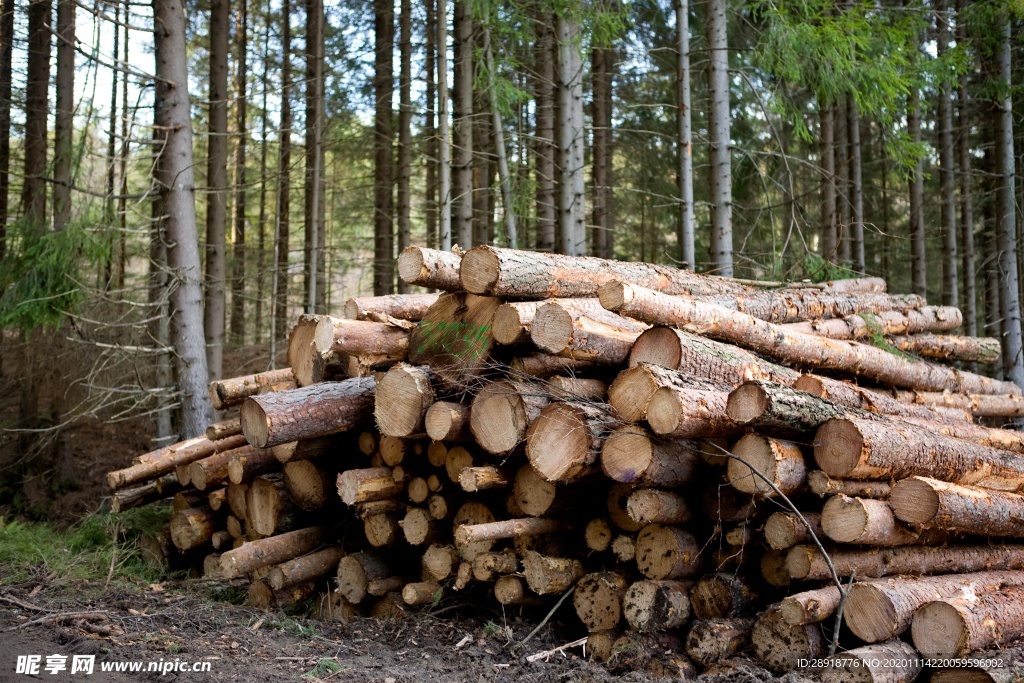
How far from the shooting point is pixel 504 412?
4.99 metres

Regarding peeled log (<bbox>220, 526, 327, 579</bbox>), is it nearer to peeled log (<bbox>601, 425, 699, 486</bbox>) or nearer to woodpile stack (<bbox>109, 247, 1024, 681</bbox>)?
woodpile stack (<bbox>109, 247, 1024, 681</bbox>)

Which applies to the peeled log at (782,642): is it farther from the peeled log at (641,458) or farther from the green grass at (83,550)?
the green grass at (83,550)

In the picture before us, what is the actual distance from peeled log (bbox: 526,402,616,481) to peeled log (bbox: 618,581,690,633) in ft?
2.59

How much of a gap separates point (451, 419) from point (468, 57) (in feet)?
25.9

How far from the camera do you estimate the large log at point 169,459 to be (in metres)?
7.17

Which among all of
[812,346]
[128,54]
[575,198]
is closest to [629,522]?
[812,346]

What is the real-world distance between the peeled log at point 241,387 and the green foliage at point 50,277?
2606mm

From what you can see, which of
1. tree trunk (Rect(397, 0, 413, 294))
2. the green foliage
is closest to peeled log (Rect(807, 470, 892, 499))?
the green foliage

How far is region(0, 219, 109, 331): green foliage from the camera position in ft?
28.4

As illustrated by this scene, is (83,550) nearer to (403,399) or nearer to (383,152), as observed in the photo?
(403,399)

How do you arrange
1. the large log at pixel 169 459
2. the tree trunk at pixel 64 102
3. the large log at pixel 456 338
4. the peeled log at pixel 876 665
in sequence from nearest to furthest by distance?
the peeled log at pixel 876 665 → the large log at pixel 456 338 → the large log at pixel 169 459 → the tree trunk at pixel 64 102

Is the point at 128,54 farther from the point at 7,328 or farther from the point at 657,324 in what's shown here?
the point at 657,324

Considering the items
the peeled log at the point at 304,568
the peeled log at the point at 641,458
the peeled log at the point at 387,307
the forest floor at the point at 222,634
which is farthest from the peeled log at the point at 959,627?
the peeled log at the point at 387,307

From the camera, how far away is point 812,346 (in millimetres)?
6363
